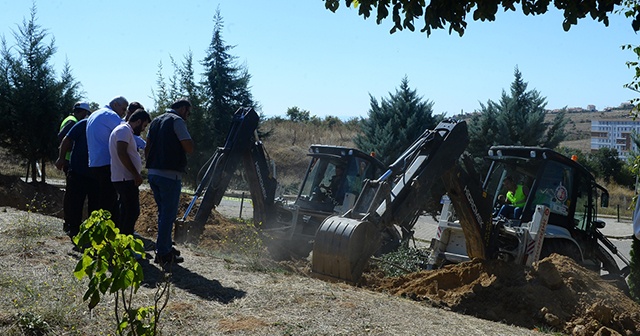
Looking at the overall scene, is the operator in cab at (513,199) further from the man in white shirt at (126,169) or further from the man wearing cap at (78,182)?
the man wearing cap at (78,182)

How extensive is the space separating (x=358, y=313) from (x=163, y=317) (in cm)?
173

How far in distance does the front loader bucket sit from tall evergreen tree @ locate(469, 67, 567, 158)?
19.8 m

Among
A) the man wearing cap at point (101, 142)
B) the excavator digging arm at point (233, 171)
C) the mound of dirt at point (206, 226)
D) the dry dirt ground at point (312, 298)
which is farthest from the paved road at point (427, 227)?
the man wearing cap at point (101, 142)

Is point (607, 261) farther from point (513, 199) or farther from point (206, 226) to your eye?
point (206, 226)

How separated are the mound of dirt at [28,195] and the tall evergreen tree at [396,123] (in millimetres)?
12484

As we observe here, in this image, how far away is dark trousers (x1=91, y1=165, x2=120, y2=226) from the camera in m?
8.64

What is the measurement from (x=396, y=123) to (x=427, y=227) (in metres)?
5.40

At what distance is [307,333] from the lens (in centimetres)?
585

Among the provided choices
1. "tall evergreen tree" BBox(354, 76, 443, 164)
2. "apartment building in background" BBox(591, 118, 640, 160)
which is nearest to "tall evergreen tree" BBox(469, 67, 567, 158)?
"tall evergreen tree" BBox(354, 76, 443, 164)

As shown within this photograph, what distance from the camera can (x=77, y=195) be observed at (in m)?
9.41

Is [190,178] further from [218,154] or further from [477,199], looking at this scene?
[477,199]

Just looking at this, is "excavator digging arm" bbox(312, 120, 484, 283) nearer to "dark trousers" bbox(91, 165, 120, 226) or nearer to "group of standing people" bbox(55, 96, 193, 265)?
"group of standing people" bbox(55, 96, 193, 265)

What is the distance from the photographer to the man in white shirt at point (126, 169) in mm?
7852

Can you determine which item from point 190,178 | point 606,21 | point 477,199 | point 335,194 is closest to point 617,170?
point 190,178
